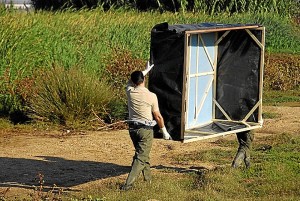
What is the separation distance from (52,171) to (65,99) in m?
5.14

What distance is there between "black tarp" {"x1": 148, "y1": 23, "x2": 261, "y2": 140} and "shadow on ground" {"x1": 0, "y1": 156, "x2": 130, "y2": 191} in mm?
1786

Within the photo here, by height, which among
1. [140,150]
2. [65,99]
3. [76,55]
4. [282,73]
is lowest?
[282,73]

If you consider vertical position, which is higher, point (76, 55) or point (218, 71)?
point (218, 71)

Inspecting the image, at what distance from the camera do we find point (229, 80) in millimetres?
14016

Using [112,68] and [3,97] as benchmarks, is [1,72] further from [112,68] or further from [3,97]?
[112,68]

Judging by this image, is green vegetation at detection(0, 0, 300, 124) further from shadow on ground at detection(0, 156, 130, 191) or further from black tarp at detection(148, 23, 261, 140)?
black tarp at detection(148, 23, 261, 140)

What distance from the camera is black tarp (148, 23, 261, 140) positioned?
1165 centimetres

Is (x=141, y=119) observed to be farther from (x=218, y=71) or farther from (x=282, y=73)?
(x=282, y=73)

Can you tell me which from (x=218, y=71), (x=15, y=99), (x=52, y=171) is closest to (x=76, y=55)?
(x=15, y=99)

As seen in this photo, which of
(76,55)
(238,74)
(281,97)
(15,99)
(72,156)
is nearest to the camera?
(238,74)

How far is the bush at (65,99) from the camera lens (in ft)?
60.2

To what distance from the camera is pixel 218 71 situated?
14086 mm

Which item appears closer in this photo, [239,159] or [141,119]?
[141,119]

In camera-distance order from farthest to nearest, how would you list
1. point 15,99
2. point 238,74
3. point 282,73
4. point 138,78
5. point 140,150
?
point 282,73 → point 15,99 → point 238,74 → point 140,150 → point 138,78
